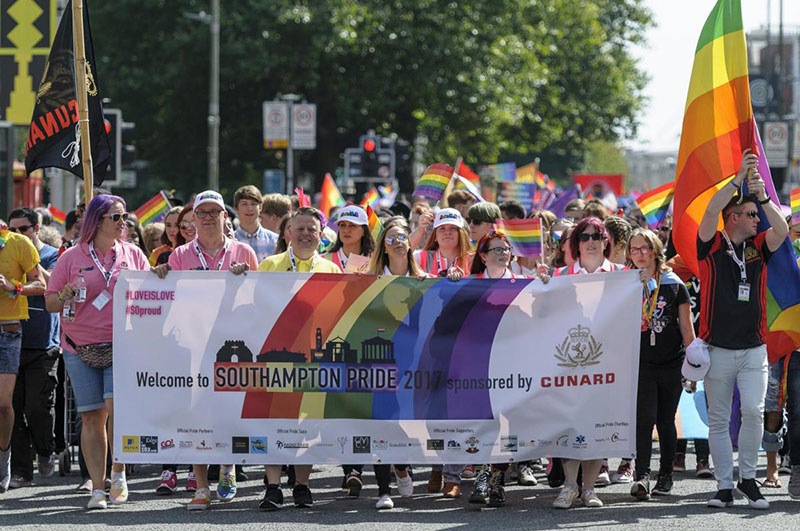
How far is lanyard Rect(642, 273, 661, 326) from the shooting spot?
9.64 meters

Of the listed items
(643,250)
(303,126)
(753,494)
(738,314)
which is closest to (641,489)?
(753,494)

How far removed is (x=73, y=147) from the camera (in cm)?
1064

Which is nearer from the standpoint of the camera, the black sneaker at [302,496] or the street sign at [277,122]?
the black sneaker at [302,496]

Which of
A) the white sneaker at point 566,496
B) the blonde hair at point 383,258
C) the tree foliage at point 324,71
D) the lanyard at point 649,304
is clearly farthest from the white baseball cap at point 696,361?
→ the tree foliage at point 324,71

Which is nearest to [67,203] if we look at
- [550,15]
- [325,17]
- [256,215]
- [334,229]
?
[334,229]

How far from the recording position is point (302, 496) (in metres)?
9.14

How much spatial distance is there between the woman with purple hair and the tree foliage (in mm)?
27298

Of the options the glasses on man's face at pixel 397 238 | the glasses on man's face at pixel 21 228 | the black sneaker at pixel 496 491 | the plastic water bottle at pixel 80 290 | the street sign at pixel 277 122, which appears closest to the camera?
the plastic water bottle at pixel 80 290

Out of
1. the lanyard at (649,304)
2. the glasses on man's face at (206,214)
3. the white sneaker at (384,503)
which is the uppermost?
the glasses on man's face at (206,214)

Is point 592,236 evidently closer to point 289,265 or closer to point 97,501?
point 289,265

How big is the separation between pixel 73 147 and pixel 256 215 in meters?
1.49

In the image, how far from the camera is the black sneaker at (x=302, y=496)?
913 centimetres

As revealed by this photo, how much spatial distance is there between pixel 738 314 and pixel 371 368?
7.46 feet

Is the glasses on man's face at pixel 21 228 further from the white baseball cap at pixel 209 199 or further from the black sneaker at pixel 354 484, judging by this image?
the black sneaker at pixel 354 484
